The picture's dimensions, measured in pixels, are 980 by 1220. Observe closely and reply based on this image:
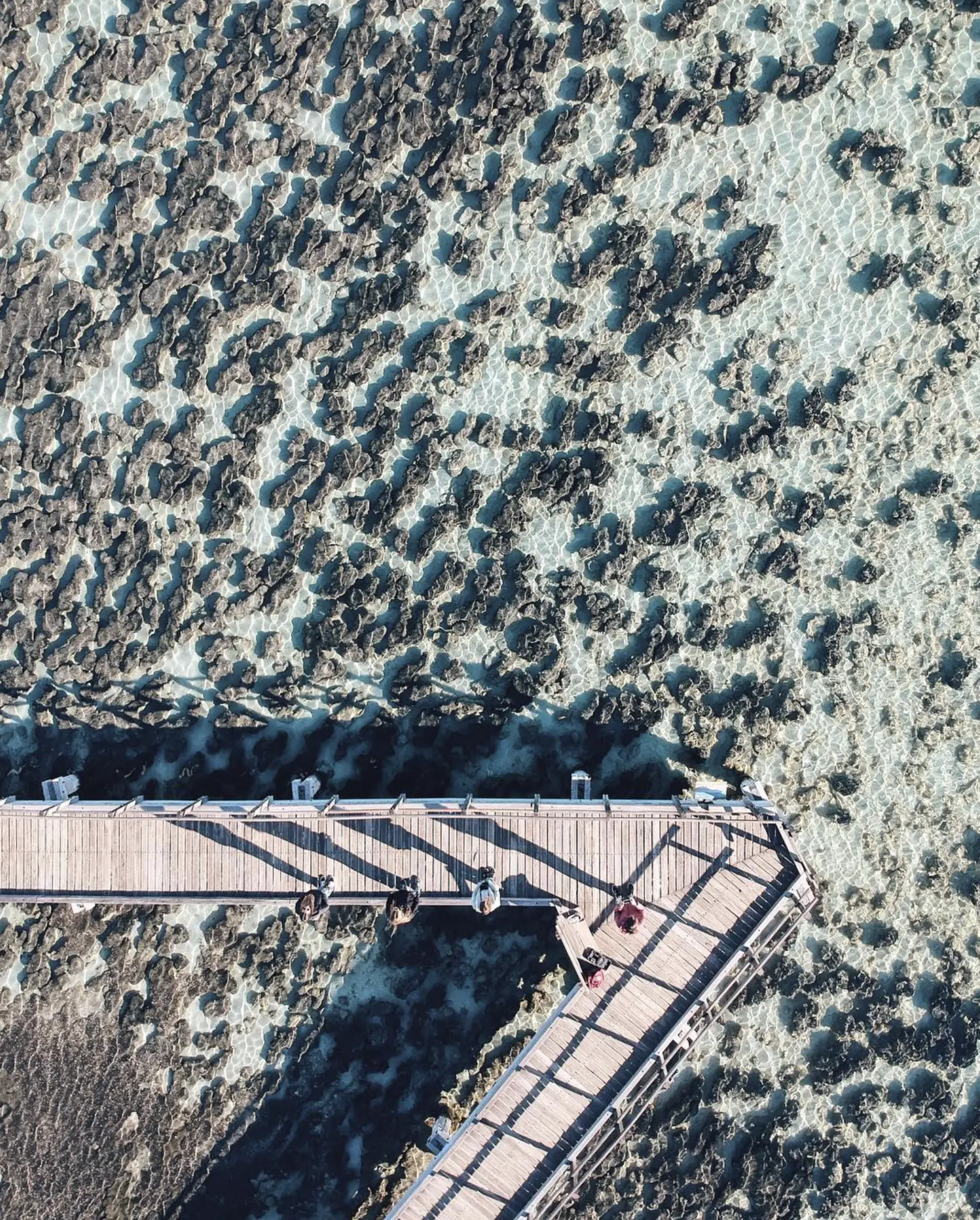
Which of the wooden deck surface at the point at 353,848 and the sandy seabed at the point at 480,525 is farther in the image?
the sandy seabed at the point at 480,525

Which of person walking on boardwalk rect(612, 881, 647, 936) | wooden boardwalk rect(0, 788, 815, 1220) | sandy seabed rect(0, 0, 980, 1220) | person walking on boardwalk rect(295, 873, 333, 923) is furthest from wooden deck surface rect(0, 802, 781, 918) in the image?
sandy seabed rect(0, 0, 980, 1220)

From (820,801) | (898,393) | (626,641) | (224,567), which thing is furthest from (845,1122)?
(224,567)

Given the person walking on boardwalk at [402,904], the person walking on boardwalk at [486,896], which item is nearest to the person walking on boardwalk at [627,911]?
the person walking on boardwalk at [486,896]

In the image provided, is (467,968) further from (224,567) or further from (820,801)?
(224,567)

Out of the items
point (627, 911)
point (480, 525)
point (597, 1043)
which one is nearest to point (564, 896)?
point (627, 911)

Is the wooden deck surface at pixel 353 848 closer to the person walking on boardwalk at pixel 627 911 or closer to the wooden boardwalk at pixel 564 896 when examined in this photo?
the wooden boardwalk at pixel 564 896

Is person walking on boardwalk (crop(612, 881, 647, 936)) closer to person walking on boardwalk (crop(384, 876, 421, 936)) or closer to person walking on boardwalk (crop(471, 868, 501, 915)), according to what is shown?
person walking on boardwalk (crop(471, 868, 501, 915))
